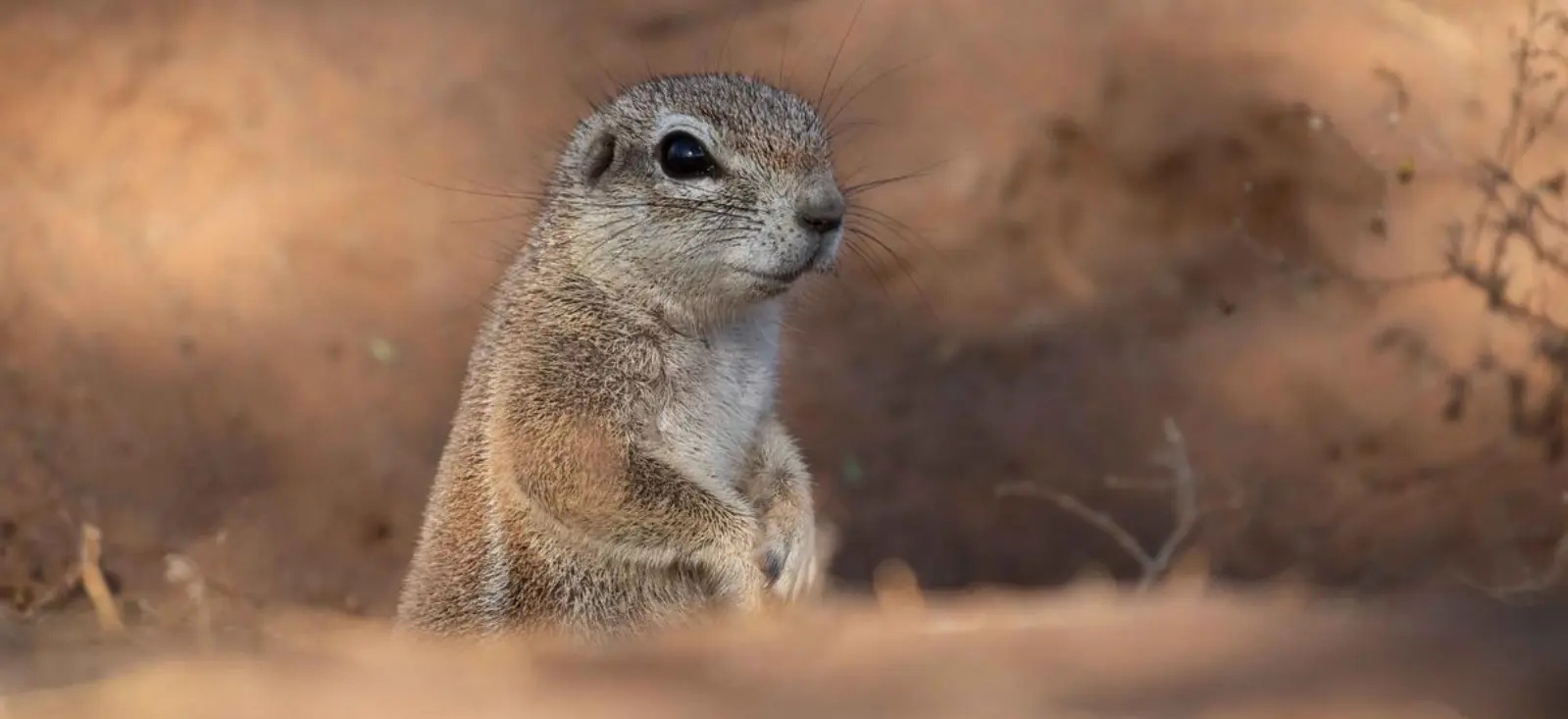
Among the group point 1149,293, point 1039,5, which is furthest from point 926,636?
point 1039,5

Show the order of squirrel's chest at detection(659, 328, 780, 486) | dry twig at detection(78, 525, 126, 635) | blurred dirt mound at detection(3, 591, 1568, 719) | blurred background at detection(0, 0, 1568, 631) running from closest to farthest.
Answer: blurred dirt mound at detection(3, 591, 1568, 719) < squirrel's chest at detection(659, 328, 780, 486) < dry twig at detection(78, 525, 126, 635) < blurred background at detection(0, 0, 1568, 631)

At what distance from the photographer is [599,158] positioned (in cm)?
490

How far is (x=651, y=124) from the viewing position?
4828 mm

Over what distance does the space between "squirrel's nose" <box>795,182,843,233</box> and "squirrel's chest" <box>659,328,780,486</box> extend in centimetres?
37

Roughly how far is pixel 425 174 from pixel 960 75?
2.44 metres

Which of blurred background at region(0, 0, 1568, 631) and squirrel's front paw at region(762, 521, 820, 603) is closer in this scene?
squirrel's front paw at region(762, 521, 820, 603)

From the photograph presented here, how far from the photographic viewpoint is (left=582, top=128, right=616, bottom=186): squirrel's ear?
4.88m

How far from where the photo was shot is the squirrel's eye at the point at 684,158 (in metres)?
4.66

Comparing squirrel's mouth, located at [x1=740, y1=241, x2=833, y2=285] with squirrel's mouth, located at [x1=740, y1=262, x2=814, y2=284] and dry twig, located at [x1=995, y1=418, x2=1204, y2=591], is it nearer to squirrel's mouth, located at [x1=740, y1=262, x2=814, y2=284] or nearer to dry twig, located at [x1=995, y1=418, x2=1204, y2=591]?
squirrel's mouth, located at [x1=740, y1=262, x2=814, y2=284]

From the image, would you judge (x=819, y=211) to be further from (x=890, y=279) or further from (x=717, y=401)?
(x=890, y=279)

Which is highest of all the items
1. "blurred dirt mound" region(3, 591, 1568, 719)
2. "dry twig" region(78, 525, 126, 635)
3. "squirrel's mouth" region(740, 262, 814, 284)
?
"squirrel's mouth" region(740, 262, 814, 284)

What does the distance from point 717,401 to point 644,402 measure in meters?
0.22

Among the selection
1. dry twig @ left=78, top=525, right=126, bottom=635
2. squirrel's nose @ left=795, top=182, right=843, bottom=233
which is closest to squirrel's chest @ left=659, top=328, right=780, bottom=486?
squirrel's nose @ left=795, top=182, right=843, bottom=233

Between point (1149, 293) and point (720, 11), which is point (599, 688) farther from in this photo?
point (720, 11)
